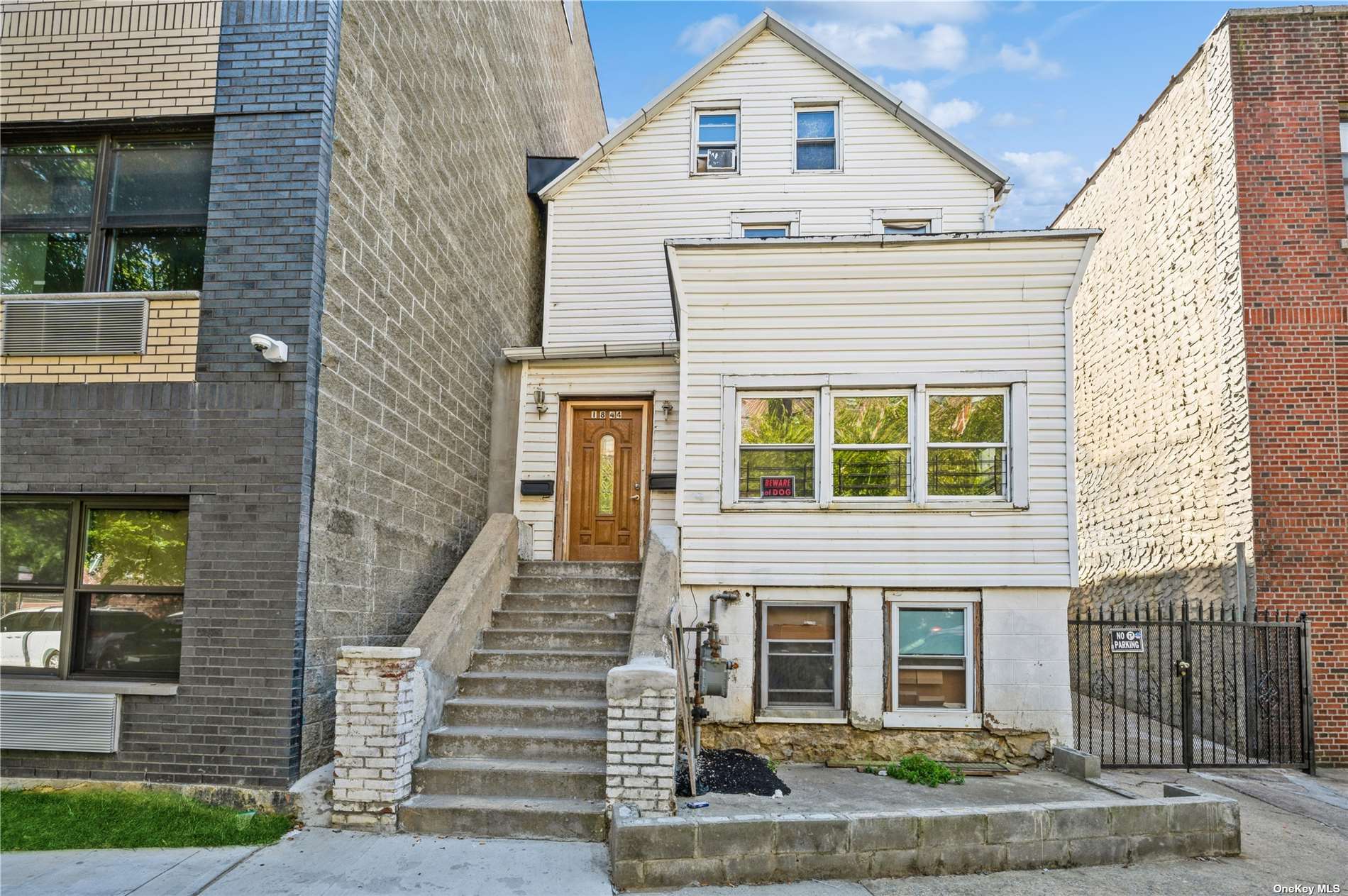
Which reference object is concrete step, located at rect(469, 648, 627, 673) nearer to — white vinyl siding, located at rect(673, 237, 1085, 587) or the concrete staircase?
the concrete staircase

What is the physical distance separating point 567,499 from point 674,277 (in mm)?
3436

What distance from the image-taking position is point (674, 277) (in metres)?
8.84

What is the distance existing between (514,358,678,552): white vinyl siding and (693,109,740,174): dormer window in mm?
3414

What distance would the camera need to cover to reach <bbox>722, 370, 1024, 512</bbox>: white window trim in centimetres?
864

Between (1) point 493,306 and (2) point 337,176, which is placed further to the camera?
(1) point 493,306

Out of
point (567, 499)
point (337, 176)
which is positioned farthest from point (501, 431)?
point (337, 176)

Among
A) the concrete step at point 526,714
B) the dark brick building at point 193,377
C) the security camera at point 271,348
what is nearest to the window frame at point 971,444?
the concrete step at point 526,714

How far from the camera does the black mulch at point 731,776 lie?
6.82 m

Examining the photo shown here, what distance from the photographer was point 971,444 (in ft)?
28.7

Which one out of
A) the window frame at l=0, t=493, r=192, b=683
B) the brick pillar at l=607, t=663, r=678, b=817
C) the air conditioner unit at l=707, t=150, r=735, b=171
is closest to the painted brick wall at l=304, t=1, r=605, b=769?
the window frame at l=0, t=493, r=192, b=683

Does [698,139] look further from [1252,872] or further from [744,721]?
[1252,872]

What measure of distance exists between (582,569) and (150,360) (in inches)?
178

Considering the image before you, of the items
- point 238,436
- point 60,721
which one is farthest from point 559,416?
point 60,721

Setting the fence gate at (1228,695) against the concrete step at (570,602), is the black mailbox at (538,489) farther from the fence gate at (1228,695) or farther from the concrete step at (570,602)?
the fence gate at (1228,695)
